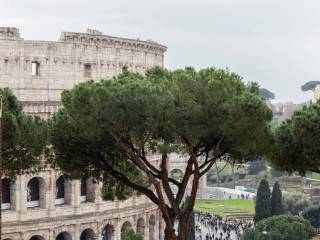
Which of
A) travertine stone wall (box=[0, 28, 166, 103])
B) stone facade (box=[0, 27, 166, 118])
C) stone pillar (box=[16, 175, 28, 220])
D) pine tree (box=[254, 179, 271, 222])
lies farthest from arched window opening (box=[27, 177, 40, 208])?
pine tree (box=[254, 179, 271, 222])

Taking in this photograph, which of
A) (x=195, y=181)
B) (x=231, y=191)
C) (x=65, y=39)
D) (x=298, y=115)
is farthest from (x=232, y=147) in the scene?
(x=231, y=191)

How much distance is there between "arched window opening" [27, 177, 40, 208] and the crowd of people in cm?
1471

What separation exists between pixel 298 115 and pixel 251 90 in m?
1.68

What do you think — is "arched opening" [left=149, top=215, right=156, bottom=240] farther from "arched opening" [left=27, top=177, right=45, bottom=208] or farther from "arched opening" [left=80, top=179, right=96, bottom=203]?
"arched opening" [left=27, top=177, right=45, bottom=208]

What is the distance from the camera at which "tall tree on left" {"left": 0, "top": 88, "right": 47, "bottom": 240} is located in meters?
16.7

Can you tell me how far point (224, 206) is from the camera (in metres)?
61.7

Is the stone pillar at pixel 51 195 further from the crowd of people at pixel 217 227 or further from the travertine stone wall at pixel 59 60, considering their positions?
the crowd of people at pixel 217 227

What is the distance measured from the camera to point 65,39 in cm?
3145

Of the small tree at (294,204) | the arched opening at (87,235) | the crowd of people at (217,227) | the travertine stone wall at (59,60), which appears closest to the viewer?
the travertine stone wall at (59,60)

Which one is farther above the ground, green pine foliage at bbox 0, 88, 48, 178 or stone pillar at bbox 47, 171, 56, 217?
green pine foliage at bbox 0, 88, 48, 178

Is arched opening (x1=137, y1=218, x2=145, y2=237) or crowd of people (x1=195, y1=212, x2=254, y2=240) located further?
crowd of people (x1=195, y1=212, x2=254, y2=240)

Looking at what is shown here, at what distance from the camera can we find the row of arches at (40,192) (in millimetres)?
28500

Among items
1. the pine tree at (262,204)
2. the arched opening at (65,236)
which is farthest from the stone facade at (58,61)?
the pine tree at (262,204)

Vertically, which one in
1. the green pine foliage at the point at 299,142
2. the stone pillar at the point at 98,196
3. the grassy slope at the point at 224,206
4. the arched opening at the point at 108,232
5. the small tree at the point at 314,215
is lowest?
the grassy slope at the point at 224,206
